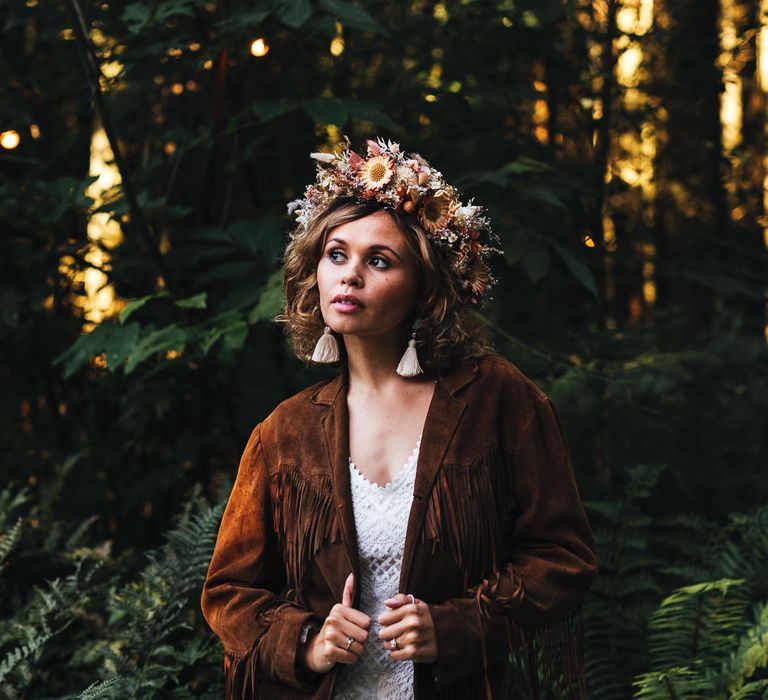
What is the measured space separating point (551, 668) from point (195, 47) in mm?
2513

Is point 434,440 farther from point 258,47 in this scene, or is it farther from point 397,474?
point 258,47

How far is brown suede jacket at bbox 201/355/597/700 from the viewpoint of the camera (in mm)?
1853

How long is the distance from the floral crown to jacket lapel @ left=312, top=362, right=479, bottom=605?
→ 23 cm

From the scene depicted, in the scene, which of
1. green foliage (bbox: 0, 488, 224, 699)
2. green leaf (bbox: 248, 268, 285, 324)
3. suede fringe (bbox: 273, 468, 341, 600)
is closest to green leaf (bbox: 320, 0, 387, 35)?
green leaf (bbox: 248, 268, 285, 324)

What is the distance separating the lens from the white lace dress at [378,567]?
6.22ft

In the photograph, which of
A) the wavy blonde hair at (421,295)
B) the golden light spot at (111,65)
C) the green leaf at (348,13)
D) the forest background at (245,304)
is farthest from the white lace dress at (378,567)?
the golden light spot at (111,65)

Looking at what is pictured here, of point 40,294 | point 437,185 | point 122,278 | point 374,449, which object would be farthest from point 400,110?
point 374,449

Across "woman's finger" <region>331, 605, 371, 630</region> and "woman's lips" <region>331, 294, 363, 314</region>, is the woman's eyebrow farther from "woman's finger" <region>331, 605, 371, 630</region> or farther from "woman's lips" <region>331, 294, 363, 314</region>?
"woman's finger" <region>331, 605, 371, 630</region>

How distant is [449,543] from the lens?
1856 millimetres

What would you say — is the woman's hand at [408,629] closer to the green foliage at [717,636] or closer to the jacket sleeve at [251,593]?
the jacket sleeve at [251,593]

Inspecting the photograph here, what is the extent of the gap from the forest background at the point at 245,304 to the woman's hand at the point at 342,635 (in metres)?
0.98

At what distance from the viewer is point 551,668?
78.9 inches

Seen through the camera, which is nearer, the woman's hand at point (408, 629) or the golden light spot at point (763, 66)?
the woman's hand at point (408, 629)

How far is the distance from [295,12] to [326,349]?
1.31 meters
